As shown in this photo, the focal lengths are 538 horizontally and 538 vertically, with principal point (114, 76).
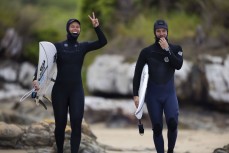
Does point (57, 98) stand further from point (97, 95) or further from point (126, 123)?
point (97, 95)

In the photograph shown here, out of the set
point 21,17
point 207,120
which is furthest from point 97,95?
point 21,17

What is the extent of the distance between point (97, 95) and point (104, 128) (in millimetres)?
2818


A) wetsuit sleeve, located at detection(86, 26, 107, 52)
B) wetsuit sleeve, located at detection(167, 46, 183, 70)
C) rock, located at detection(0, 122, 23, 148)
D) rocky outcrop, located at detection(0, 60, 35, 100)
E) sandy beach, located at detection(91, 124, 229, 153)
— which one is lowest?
sandy beach, located at detection(91, 124, 229, 153)

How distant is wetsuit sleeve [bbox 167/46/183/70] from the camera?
20.9 feet

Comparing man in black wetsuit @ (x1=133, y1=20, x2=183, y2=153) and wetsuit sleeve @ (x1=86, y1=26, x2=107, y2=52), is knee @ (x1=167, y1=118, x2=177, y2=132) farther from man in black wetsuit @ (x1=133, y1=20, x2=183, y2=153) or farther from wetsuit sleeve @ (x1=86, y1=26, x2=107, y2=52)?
wetsuit sleeve @ (x1=86, y1=26, x2=107, y2=52)

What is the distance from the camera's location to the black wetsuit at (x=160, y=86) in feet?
21.0

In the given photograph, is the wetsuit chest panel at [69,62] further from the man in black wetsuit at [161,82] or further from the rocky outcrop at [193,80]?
the rocky outcrop at [193,80]

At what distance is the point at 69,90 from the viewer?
6434 mm

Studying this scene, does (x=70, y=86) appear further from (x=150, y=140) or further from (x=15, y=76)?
(x=15, y=76)

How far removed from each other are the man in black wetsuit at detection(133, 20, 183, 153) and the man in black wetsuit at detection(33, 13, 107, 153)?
25.0 inches

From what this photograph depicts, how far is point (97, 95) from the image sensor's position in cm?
1648

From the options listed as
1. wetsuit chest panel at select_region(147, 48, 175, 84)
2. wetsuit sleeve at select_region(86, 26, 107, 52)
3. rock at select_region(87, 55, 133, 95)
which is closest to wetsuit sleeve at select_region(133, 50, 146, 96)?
wetsuit chest panel at select_region(147, 48, 175, 84)

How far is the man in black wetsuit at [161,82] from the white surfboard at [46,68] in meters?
1.04

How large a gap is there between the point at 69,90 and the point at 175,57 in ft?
4.33
